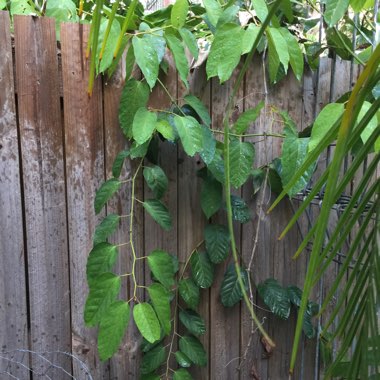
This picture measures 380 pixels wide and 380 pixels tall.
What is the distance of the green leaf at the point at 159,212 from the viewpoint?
137 centimetres

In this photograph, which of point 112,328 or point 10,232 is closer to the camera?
point 112,328

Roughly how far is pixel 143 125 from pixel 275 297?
848mm

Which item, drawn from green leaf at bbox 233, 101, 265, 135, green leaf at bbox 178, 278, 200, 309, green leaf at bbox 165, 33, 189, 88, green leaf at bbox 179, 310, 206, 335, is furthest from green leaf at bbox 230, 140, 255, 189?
green leaf at bbox 179, 310, 206, 335

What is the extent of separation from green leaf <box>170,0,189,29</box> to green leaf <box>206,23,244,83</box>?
0.20 metres

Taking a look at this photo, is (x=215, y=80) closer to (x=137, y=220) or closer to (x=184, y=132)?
(x=184, y=132)

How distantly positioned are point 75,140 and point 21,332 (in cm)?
72

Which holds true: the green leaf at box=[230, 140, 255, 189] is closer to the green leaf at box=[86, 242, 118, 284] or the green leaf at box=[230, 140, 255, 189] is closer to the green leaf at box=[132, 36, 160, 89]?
the green leaf at box=[132, 36, 160, 89]

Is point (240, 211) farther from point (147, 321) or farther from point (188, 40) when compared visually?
point (188, 40)

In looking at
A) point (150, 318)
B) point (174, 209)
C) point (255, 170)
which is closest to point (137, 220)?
point (174, 209)

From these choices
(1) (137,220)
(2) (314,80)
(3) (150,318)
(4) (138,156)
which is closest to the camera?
(3) (150,318)

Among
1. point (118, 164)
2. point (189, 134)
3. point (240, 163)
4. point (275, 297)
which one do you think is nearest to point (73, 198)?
point (118, 164)

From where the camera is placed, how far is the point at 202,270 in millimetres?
1507

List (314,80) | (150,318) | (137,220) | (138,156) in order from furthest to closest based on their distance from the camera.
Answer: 1. (314,80)
2. (137,220)
3. (138,156)
4. (150,318)

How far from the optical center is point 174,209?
154 centimetres
